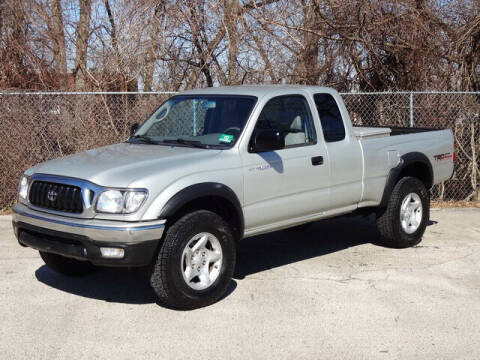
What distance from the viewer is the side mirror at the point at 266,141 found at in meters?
6.38

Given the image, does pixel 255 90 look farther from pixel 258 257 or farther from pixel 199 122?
pixel 258 257

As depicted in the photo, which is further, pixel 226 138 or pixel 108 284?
pixel 108 284

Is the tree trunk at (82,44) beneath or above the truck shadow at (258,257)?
above

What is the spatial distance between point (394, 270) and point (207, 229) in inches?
89.3

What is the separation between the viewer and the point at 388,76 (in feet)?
40.1

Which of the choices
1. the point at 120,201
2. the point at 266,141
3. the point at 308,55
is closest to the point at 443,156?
the point at 266,141

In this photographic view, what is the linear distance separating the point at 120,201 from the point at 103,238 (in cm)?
31

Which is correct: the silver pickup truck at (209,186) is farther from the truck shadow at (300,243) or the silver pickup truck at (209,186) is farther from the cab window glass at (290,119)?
the truck shadow at (300,243)

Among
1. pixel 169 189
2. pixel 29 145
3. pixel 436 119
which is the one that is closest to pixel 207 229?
pixel 169 189

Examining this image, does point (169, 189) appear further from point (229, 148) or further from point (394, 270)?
Answer: point (394, 270)

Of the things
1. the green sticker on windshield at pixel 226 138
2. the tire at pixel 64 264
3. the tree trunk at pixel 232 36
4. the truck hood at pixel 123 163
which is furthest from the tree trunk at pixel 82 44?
the green sticker on windshield at pixel 226 138

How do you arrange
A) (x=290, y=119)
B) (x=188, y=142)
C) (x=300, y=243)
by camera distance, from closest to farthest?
1. (x=188, y=142)
2. (x=290, y=119)
3. (x=300, y=243)

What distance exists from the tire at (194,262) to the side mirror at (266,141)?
776 millimetres

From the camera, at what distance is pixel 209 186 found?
19.5 ft
